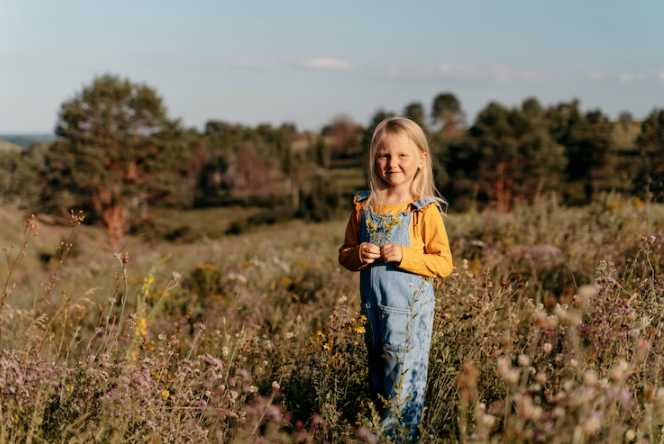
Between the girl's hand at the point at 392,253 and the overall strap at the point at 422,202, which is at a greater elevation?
the overall strap at the point at 422,202

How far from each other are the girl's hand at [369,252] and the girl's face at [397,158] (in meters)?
0.45

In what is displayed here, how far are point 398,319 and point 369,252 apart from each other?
362 mm

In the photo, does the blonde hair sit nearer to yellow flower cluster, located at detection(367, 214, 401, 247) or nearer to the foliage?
yellow flower cluster, located at detection(367, 214, 401, 247)

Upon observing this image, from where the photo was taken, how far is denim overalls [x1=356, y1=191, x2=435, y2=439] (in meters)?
2.50

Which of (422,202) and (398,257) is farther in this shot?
(422,202)

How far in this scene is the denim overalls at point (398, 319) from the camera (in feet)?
8.20

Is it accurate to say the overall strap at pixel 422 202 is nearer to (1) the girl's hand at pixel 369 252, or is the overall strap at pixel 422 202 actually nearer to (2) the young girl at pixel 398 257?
(2) the young girl at pixel 398 257

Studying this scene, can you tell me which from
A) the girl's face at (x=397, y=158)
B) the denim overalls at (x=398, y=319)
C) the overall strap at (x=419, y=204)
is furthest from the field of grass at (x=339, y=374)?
the girl's face at (x=397, y=158)

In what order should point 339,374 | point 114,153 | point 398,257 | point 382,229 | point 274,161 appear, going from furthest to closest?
point 274,161, point 114,153, point 339,374, point 382,229, point 398,257

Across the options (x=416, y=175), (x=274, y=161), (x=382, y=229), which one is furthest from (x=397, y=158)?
(x=274, y=161)

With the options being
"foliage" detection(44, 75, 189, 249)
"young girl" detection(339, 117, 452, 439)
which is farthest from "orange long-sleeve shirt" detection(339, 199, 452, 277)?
"foliage" detection(44, 75, 189, 249)

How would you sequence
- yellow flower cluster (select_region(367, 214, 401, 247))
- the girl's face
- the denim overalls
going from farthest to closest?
1. the girl's face
2. yellow flower cluster (select_region(367, 214, 401, 247))
3. the denim overalls

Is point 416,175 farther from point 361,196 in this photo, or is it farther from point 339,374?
point 339,374

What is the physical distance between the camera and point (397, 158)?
9.05ft
